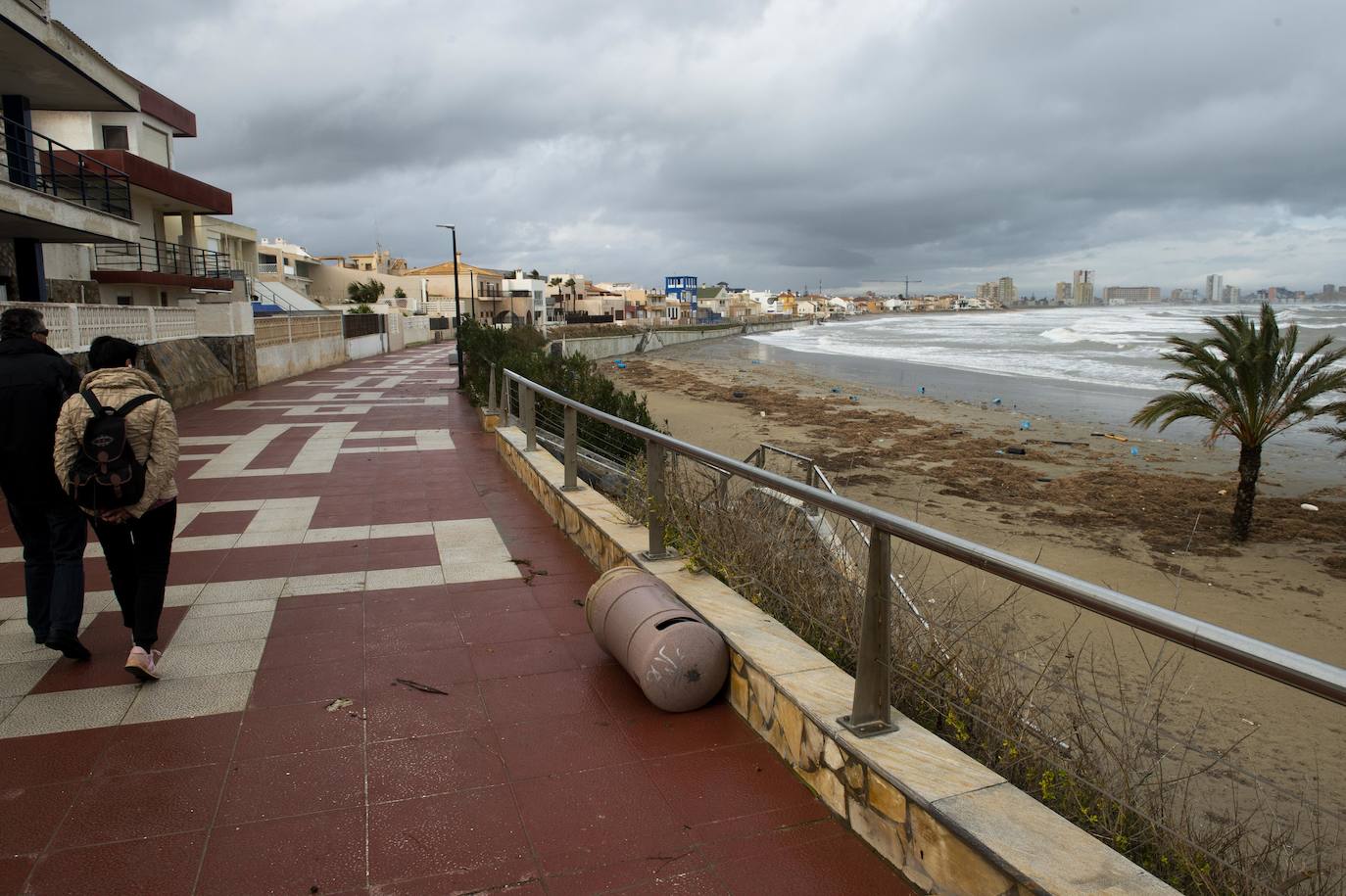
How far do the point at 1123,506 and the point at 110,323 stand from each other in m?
16.2

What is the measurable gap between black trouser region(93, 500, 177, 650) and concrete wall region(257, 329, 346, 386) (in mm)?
17572

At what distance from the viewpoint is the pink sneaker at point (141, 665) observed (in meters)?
3.60

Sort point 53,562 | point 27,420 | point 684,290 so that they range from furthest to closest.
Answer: point 684,290 < point 53,562 < point 27,420

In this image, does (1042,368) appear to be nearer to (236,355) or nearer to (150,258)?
(236,355)

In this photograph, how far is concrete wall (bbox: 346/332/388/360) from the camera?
3078 centimetres

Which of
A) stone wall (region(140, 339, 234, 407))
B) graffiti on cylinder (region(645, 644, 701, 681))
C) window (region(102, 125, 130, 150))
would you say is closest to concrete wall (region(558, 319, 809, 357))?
window (region(102, 125, 130, 150))

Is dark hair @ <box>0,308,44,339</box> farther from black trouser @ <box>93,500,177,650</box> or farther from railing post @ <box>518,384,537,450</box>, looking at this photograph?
railing post @ <box>518,384,537,450</box>

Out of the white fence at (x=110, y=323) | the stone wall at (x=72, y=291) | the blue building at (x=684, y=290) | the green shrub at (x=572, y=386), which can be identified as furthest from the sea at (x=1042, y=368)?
the blue building at (x=684, y=290)

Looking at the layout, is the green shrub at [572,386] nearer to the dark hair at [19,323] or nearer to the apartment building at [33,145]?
the dark hair at [19,323]

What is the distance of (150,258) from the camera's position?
24953mm

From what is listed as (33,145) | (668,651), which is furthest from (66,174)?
(668,651)

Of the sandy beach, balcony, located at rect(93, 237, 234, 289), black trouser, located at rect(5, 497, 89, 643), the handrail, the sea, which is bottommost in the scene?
the sandy beach

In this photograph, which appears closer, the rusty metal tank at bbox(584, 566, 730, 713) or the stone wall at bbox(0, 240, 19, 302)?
the rusty metal tank at bbox(584, 566, 730, 713)

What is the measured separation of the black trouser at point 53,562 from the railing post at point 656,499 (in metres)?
2.56
